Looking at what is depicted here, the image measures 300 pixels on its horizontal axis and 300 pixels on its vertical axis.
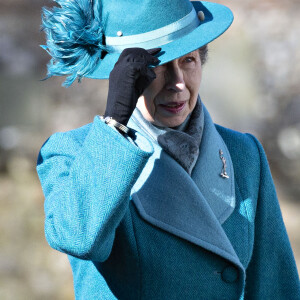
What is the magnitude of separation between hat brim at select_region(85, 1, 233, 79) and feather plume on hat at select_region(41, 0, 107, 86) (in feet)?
0.13

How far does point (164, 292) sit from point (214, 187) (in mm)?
418

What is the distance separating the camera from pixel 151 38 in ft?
7.23

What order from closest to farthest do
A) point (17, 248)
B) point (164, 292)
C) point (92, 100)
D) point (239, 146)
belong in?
point (164, 292)
point (239, 146)
point (17, 248)
point (92, 100)

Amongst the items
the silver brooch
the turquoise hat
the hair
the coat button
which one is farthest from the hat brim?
the coat button

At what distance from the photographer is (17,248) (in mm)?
5184

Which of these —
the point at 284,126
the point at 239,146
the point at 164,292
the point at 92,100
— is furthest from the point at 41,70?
the point at 164,292

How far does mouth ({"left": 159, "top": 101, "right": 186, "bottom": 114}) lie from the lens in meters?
2.25

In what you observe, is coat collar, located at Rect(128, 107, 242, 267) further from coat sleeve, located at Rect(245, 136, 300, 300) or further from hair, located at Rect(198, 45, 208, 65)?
hair, located at Rect(198, 45, 208, 65)

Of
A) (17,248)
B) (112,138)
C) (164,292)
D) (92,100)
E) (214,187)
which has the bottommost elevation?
(17,248)

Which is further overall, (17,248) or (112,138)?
(17,248)

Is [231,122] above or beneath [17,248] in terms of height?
above

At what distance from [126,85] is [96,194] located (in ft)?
1.06

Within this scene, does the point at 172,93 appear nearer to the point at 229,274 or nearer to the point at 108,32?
the point at 108,32

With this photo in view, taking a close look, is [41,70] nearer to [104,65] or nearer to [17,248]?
[17,248]
